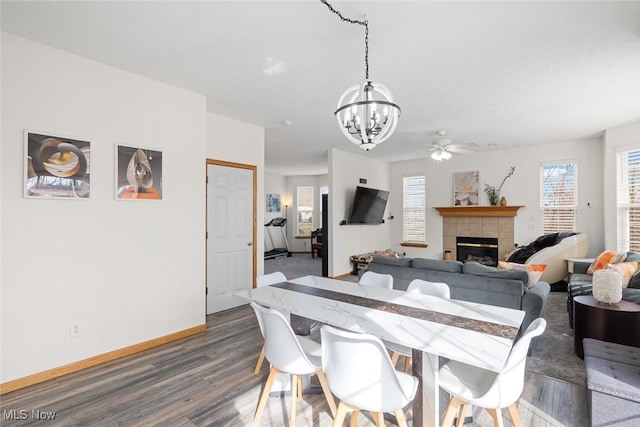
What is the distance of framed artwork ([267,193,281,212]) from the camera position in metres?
10.0

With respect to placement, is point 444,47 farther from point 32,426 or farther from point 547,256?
point 547,256

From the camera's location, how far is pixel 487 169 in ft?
21.5

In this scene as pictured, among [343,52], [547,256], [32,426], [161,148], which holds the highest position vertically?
[343,52]

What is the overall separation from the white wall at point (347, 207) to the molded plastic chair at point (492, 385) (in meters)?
4.32

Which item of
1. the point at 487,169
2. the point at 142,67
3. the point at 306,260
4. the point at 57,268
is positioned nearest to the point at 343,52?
the point at 142,67

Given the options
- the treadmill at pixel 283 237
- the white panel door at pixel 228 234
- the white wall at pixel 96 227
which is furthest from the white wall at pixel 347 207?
the treadmill at pixel 283 237

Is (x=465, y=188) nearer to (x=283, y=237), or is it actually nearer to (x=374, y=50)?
(x=374, y=50)

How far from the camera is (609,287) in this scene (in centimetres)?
270

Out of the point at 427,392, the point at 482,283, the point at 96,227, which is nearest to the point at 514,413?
the point at 427,392

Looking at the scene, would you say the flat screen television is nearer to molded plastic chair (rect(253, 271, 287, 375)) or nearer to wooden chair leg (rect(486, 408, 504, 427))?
molded plastic chair (rect(253, 271, 287, 375))

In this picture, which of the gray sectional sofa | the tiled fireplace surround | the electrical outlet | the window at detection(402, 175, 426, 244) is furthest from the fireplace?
the electrical outlet

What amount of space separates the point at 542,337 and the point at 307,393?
8.73 feet

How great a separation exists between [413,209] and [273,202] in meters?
4.63

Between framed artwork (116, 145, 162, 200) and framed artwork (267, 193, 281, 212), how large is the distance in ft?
22.4
